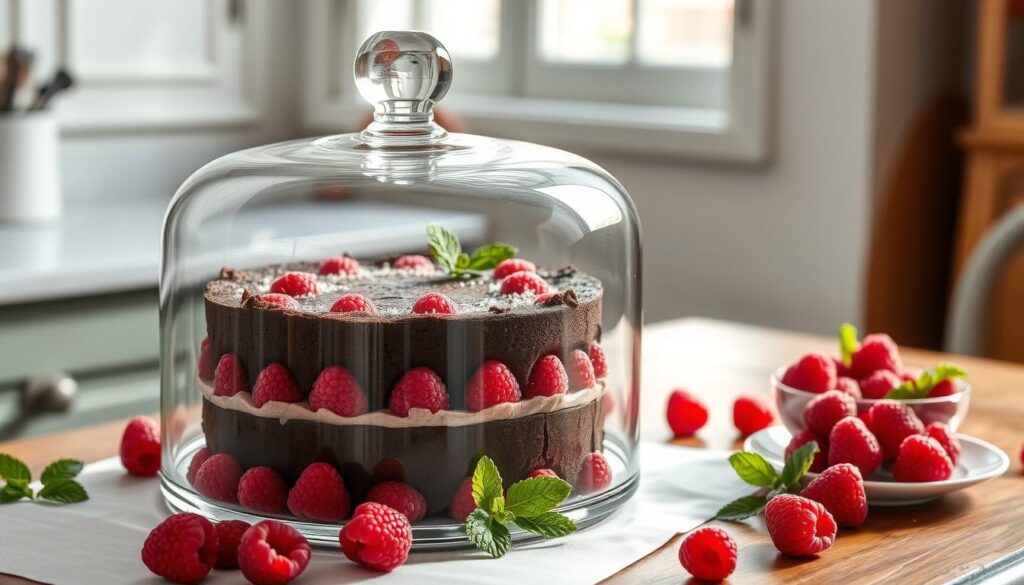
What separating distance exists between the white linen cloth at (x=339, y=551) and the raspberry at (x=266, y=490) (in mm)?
51

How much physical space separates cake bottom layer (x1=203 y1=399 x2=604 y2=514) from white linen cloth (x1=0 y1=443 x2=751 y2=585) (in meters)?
0.05

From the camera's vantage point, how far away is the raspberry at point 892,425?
1093 mm

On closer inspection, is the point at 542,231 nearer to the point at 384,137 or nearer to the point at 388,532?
the point at 384,137

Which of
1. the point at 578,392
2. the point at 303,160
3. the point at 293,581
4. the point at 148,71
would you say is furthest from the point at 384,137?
the point at 148,71

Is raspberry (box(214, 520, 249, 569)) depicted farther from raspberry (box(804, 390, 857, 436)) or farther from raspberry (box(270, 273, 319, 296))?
raspberry (box(804, 390, 857, 436))

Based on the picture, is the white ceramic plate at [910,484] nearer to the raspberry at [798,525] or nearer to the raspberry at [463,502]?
the raspberry at [798,525]

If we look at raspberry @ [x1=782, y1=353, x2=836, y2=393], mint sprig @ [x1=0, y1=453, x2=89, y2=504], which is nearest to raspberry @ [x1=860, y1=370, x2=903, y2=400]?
raspberry @ [x1=782, y1=353, x2=836, y2=393]

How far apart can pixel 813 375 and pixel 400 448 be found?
1.37 feet

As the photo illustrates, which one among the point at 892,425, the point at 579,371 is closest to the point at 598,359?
the point at 579,371

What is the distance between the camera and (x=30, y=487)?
108cm

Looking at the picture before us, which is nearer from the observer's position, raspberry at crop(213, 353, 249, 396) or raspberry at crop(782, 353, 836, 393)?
raspberry at crop(213, 353, 249, 396)

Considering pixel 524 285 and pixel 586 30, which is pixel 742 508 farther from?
pixel 586 30

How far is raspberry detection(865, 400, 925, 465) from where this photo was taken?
1.09m

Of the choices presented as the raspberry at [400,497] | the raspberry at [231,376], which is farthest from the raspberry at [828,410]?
the raspberry at [231,376]
